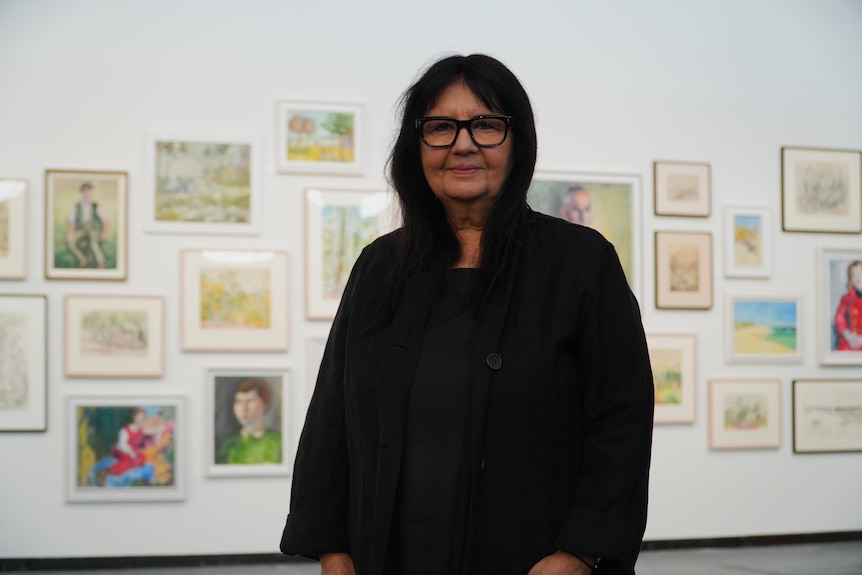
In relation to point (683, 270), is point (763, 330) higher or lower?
lower

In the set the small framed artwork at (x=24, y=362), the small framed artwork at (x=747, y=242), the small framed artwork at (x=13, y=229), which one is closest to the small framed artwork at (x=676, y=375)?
the small framed artwork at (x=747, y=242)

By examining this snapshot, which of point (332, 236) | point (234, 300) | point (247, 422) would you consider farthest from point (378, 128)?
point (247, 422)

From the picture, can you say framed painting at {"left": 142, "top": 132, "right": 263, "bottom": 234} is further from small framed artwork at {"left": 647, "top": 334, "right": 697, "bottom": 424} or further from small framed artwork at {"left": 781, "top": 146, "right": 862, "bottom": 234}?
small framed artwork at {"left": 781, "top": 146, "right": 862, "bottom": 234}

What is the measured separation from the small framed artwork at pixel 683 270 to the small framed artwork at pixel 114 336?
2.94 metres

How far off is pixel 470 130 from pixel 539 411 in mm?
548

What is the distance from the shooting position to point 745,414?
6.35 metres

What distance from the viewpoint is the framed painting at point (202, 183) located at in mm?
5738

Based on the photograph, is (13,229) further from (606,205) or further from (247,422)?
(606,205)

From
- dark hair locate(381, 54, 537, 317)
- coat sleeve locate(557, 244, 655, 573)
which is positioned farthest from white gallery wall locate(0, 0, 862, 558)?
coat sleeve locate(557, 244, 655, 573)

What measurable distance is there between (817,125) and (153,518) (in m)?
4.69

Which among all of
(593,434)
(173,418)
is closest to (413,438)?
(593,434)

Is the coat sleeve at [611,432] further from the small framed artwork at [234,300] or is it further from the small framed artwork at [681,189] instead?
the small framed artwork at [681,189]

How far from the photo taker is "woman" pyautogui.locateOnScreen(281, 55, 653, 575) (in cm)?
180

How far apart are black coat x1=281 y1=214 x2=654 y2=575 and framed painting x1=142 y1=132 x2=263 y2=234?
3.99 m
